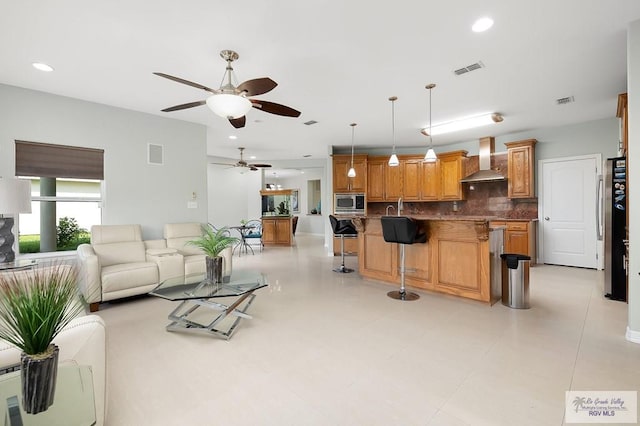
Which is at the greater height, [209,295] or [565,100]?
[565,100]

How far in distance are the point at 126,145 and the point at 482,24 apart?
15.8 ft

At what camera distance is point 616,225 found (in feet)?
11.5

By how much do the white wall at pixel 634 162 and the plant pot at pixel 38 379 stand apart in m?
3.91

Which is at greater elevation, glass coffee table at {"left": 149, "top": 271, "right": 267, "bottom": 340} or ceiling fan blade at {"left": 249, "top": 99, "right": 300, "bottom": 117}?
ceiling fan blade at {"left": 249, "top": 99, "right": 300, "bottom": 117}

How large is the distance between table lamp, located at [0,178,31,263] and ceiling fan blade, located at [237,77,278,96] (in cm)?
233

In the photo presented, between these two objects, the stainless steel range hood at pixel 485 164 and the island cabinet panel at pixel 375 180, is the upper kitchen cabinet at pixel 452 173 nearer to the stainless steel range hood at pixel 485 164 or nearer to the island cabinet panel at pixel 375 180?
the stainless steel range hood at pixel 485 164

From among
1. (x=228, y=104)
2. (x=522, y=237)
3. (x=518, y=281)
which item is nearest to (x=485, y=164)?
(x=522, y=237)

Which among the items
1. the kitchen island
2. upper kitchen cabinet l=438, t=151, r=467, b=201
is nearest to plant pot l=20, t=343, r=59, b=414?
the kitchen island

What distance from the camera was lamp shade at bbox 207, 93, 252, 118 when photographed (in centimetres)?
250

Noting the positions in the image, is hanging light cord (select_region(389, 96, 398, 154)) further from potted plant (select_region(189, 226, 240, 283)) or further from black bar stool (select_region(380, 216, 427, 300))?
potted plant (select_region(189, 226, 240, 283))

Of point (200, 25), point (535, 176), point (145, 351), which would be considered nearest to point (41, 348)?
point (145, 351)

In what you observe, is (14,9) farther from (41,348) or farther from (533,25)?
(533,25)

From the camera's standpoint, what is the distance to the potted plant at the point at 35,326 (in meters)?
0.99

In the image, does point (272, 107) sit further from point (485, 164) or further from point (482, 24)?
point (485, 164)
